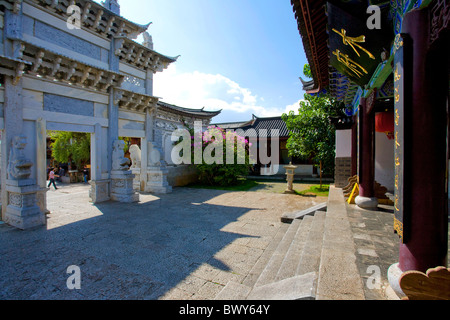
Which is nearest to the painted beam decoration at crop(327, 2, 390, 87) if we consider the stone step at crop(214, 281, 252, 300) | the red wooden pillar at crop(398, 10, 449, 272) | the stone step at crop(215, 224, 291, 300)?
the red wooden pillar at crop(398, 10, 449, 272)

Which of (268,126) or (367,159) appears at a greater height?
(268,126)

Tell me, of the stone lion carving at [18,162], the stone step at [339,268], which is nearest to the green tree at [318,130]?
the stone step at [339,268]

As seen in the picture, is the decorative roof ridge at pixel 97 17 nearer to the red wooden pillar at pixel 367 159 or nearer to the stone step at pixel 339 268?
the red wooden pillar at pixel 367 159

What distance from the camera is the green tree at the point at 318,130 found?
1039 centimetres

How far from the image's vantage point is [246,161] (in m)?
13.5

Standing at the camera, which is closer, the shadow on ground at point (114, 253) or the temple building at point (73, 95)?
the shadow on ground at point (114, 253)

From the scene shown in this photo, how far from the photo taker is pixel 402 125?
79.7 inches

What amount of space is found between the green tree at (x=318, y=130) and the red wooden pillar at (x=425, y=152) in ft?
28.6

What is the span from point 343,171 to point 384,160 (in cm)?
136

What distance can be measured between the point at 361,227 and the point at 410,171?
2333 mm

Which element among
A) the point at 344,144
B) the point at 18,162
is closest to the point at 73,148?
the point at 18,162

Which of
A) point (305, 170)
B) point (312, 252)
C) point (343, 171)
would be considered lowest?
point (312, 252)

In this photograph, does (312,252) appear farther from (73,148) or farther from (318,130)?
(73,148)

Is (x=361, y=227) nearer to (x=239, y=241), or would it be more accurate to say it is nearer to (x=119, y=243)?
(x=239, y=241)
